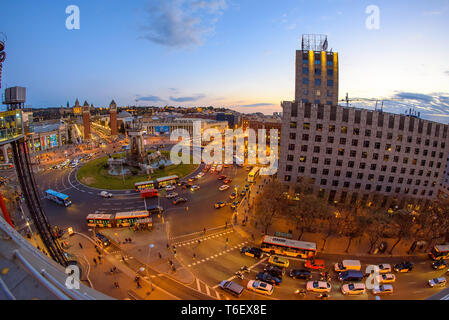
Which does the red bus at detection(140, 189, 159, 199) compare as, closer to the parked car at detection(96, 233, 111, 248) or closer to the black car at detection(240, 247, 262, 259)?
the parked car at detection(96, 233, 111, 248)

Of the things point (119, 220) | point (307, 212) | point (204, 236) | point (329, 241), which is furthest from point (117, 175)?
point (329, 241)

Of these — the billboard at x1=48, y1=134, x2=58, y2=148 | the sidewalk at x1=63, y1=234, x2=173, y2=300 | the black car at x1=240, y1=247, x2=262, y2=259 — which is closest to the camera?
the sidewalk at x1=63, y1=234, x2=173, y2=300

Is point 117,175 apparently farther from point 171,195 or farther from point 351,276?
point 351,276

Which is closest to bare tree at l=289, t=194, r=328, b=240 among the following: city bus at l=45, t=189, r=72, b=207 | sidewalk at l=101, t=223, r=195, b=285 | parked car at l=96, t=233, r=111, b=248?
sidewalk at l=101, t=223, r=195, b=285

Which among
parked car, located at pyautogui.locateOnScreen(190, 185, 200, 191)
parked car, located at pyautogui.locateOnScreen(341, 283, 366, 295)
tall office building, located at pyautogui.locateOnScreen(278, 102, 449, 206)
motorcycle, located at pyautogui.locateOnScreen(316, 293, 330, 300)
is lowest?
motorcycle, located at pyautogui.locateOnScreen(316, 293, 330, 300)

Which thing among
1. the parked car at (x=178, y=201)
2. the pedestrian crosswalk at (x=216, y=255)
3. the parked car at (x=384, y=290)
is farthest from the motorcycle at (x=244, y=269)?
the parked car at (x=178, y=201)
